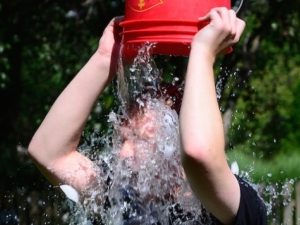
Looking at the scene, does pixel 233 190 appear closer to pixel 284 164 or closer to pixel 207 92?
pixel 207 92

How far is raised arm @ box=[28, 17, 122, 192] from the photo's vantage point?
7.14 feet

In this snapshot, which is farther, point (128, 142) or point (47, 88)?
point (47, 88)

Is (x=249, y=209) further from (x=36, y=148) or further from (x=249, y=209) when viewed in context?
(x=36, y=148)

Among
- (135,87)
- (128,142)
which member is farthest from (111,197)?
(135,87)

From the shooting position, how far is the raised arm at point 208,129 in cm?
164

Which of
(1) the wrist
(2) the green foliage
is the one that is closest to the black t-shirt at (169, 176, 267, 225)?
(1) the wrist

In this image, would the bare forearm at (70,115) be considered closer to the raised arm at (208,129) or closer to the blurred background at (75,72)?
the raised arm at (208,129)

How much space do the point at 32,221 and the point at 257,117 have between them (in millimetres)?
2711

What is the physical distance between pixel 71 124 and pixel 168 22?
50 cm

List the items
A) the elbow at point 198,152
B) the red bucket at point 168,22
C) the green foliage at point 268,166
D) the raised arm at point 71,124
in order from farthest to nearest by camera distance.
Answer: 1. the green foliage at point 268,166
2. the raised arm at point 71,124
3. the red bucket at point 168,22
4. the elbow at point 198,152

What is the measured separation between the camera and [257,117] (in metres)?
7.49

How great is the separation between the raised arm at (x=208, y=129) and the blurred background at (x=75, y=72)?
12.4 ft

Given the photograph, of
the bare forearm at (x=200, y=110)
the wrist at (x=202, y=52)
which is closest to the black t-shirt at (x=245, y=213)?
the bare forearm at (x=200, y=110)

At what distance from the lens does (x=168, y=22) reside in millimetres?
1914
